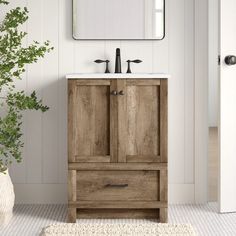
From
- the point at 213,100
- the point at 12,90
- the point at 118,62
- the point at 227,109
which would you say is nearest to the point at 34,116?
the point at 12,90

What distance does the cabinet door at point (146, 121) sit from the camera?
155 inches

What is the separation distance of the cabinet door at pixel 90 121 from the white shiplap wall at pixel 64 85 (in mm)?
484

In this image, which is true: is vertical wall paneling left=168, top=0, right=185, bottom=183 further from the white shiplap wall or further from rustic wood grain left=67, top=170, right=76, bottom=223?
rustic wood grain left=67, top=170, right=76, bottom=223

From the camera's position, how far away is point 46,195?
14.7ft

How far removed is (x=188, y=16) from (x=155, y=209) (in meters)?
1.35

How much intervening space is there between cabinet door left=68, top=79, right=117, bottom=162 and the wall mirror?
0.57m

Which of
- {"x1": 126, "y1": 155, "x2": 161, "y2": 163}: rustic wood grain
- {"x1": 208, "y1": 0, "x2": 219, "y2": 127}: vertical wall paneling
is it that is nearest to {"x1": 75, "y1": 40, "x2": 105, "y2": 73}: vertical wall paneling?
{"x1": 126, "y1": 155, "x2": 161, "y2": 163}: rustic wood grain

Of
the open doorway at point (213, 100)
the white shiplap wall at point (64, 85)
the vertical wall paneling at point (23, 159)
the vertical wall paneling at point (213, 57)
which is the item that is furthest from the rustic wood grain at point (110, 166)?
the vertical wall paneling at point (213, 57)

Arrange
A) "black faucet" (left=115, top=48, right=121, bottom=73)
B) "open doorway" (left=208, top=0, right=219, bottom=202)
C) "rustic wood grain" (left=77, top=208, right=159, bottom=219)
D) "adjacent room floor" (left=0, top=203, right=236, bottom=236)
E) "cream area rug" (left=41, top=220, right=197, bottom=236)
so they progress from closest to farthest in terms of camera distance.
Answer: "cream area rug" (left=41, top=220, right=197, bottom=236)
"adjacent room floor" (left=0, top=203, right=236, bottom=236)
"rustic wood grain" (left=77, top=208, right=159, bottom=219)
"black faucet" (left=115, top=48, right=121, bottom=73)
"open doorway" (left=208, top=0, right=219, bottom=202)

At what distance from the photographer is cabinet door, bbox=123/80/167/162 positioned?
12.9ft

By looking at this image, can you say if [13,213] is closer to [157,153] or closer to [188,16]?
[157,153]

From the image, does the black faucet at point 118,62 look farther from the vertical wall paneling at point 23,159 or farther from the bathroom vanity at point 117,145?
the vertical wall paneling at point 23,159

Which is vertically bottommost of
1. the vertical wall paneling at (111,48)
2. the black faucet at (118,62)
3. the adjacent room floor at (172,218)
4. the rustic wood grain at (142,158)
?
the adjacent room floor at (172,218)

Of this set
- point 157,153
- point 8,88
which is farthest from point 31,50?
point 157,153
